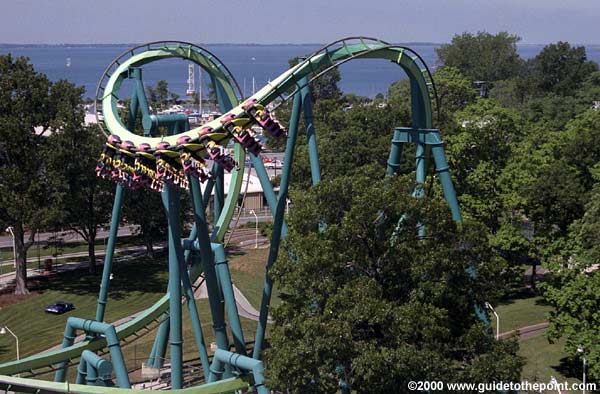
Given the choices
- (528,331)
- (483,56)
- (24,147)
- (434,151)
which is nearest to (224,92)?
(434,151)

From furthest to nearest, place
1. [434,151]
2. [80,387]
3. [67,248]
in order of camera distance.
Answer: [67,248], [434,151], [80,387]

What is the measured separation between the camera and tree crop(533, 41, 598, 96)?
489ft

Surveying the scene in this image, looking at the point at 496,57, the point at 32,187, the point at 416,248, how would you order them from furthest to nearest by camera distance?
the point at 496,57 < the point at 32,187 < the point at 416,248

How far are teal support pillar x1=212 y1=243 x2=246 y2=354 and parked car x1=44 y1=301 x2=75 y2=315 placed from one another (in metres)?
23.3

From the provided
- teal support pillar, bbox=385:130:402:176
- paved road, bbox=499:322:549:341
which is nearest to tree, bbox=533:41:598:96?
paved road, bbox=499:322:549:341

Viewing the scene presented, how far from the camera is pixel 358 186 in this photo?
2936cm

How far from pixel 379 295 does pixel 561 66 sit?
13449 cm

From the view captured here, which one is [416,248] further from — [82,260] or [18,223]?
[82,260]

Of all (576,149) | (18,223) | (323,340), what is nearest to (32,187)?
(18,223)

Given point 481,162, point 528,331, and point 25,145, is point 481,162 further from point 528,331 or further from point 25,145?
point 25,145

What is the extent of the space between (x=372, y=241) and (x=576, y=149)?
97.5 ft

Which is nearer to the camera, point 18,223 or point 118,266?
point 18,223

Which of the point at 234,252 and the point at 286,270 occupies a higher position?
the point at 286,270

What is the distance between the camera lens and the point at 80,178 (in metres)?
64.6
